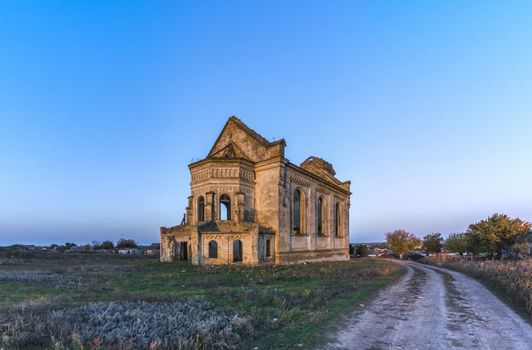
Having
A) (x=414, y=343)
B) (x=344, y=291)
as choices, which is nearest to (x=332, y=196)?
(x=344, y=291)

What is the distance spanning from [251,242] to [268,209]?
456cm

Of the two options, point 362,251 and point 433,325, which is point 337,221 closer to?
point 362,251

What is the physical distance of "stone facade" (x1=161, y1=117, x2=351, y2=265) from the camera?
2644 cm

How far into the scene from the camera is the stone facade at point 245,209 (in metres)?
26.4

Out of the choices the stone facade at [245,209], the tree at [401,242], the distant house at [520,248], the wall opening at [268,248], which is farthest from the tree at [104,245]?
the distant house at [520,248]

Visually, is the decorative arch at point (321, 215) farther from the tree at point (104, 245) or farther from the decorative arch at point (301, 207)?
the tree at point (104, 245)

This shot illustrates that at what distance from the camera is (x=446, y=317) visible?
954 centimetres

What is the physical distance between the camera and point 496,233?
127 ft

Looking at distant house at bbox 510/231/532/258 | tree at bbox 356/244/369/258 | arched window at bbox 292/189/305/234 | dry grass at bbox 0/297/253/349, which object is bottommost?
tree at bbox 356/244/369/258

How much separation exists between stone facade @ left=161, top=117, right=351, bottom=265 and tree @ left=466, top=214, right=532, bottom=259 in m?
19.5

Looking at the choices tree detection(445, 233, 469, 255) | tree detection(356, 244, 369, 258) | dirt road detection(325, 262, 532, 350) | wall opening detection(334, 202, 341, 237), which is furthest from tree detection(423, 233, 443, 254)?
dirt road detection(325, 262, 532, 350)

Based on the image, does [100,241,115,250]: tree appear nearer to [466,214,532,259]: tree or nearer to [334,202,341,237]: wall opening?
[334,202,341,237]: wall opening

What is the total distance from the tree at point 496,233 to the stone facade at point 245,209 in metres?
19.5

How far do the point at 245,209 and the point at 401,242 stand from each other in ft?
135
